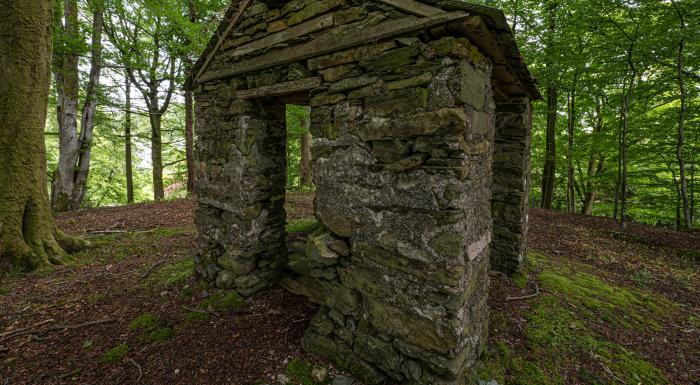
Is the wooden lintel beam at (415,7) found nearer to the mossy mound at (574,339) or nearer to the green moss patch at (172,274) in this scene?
the mossy mound at (574,339)

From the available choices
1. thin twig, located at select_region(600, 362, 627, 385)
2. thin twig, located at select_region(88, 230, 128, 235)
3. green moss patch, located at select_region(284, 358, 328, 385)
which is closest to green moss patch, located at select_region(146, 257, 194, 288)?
green moss patch, located at select_region(284, 358, 328, 385)

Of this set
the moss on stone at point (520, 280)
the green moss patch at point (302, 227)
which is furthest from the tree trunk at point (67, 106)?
the moss on stone at point (520, 280)

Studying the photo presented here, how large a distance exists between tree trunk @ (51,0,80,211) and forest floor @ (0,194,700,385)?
4432mm

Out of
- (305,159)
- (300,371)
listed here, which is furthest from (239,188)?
(305,159)

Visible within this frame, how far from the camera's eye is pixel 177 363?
279 cm

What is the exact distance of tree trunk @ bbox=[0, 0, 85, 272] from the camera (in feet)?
13.1

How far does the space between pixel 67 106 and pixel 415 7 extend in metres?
9.97

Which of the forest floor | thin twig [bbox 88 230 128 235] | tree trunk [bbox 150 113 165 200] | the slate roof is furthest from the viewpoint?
tree trunk [bbox 150 113 165 200]

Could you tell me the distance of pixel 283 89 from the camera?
3189mm

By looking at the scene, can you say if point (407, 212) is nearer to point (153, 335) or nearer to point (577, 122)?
point (153, 335)

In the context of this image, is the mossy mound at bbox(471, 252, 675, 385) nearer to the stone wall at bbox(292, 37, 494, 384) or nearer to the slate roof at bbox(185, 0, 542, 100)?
the stone wall at bbox(292, 37, 494, 384)

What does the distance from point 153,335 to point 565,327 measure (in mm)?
4953

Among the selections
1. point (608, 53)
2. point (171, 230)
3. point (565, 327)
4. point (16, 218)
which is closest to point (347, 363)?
point (565, 327)

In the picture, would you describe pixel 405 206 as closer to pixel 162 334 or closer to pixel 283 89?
pixel 283 89
